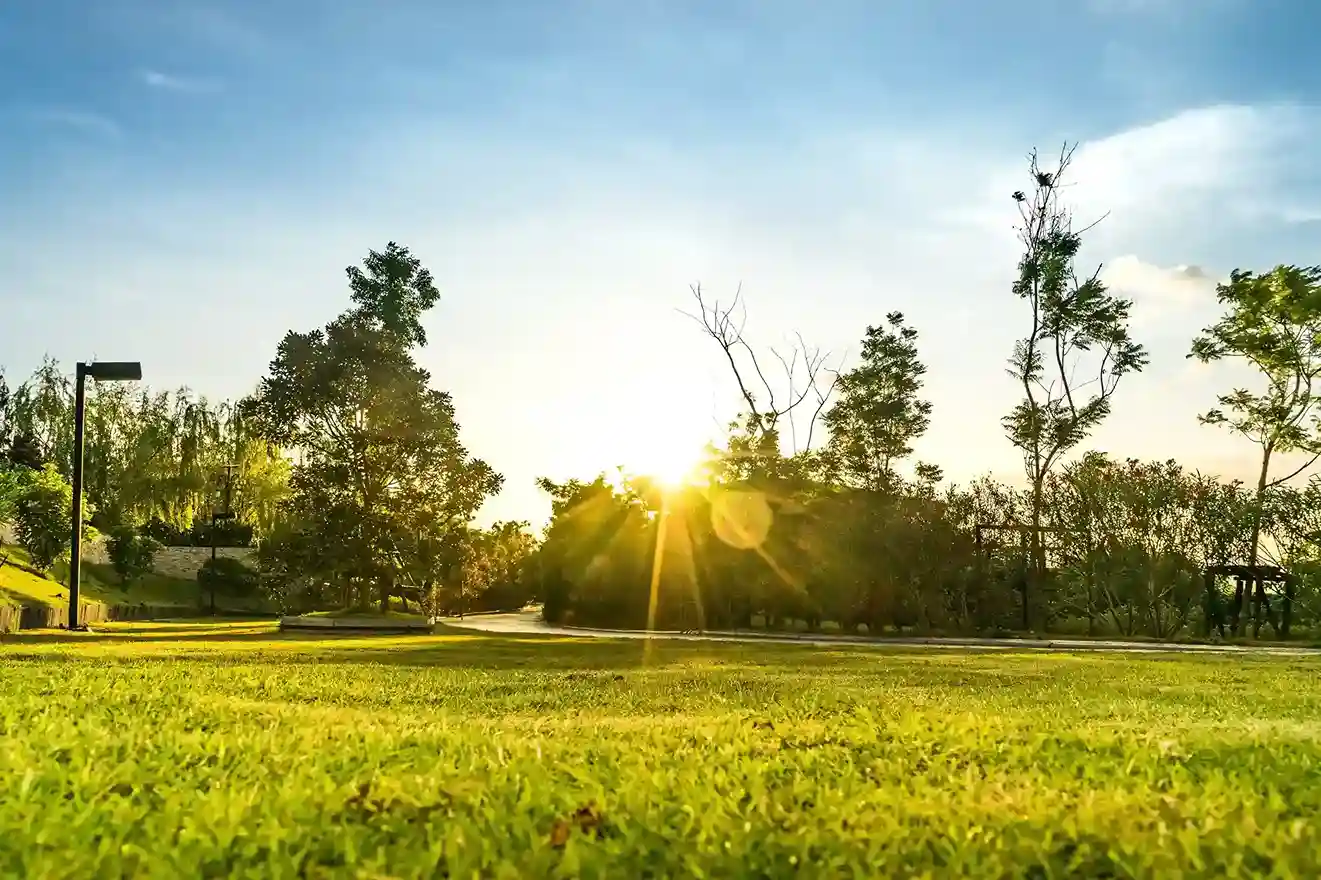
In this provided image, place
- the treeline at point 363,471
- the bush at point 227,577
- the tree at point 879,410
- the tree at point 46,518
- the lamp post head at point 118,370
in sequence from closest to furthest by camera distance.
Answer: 1. the lamp post head at point 118,370
2. the tree at point 46,518
3. the treeline at point 363,471
4. the tree at point 879,410
5. the bush at point 227,577

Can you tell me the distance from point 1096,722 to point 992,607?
21.6 meters

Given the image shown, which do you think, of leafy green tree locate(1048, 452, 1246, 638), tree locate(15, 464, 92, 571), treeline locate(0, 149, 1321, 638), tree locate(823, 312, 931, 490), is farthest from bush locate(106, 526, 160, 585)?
leafy green tree locate(1048, 452, 1246, 638)

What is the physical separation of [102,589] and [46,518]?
9489 mm

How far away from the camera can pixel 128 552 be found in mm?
35656

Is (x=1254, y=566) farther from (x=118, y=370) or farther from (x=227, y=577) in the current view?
(x=227, y=577)

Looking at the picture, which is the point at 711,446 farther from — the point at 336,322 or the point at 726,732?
the point at 726,732

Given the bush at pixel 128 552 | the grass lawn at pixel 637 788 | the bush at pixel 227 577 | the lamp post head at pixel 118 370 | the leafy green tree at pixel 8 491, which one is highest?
the lamp post head at pixel 118 370

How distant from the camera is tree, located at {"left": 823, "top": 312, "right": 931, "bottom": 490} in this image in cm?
3225

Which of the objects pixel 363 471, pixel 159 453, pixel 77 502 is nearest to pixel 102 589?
pixel 159 453

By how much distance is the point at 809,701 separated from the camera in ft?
25.2

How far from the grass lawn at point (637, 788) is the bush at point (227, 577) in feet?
120

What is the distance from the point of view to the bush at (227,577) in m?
41.0

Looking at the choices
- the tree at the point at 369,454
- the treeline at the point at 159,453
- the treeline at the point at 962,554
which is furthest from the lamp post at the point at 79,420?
the treeline at the point at 159,453

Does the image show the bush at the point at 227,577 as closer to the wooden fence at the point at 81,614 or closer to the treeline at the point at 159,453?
the wooden fence at the point at 81,614
